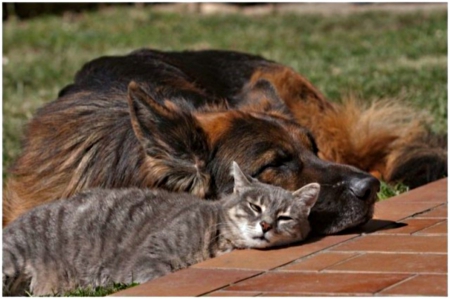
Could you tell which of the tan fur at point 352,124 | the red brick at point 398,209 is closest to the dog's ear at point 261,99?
the tan fur at point 352,124

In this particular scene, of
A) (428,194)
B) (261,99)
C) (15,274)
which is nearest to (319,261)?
(15,274)

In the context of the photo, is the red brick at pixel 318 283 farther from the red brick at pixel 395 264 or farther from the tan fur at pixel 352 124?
the tan fur at pixel 352 124

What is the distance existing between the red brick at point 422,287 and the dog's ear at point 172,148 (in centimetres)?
177

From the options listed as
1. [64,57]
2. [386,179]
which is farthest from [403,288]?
[64,57]

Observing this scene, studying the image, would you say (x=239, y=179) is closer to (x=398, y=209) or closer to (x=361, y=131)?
(x=398, y=209)

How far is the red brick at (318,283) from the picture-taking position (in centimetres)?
397

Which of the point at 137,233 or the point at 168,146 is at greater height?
the point at 168,146

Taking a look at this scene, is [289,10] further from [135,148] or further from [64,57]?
[135,148]

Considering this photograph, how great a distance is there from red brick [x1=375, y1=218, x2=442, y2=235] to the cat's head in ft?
1.46

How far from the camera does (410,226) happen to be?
5148mm

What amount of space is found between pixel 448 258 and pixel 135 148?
205cm

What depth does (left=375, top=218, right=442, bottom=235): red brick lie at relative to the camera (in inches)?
198

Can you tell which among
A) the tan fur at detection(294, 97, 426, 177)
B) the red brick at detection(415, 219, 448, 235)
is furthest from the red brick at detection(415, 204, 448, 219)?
the tan fur at detection(294, 97, 426, 177)

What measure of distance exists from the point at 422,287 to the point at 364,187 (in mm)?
1262
